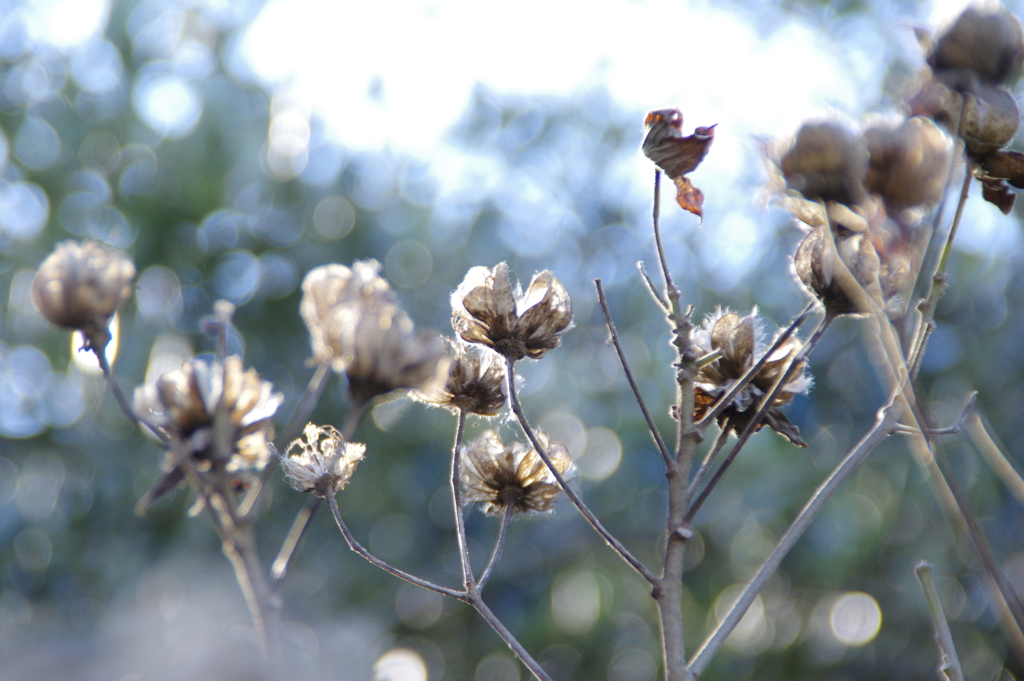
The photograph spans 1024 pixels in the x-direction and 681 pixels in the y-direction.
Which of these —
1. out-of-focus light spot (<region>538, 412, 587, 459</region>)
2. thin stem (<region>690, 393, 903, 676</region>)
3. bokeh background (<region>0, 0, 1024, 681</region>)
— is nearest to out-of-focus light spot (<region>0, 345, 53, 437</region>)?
bokeh background (<region>0, 0, 1024, 681</region>)

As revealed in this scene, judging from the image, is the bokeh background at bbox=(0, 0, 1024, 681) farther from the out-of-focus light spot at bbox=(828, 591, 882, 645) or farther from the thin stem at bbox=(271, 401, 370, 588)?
the thin stem at bbox=(271, 401, 370, 588)

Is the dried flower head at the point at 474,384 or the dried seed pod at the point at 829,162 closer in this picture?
the dried seed pod at the point at 829,162

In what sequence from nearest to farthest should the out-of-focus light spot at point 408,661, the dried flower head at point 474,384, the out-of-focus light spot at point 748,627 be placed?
the dried flower head at point 474,384 < the out-of-focus light spot at point 408,661 < the out-of-focus light spot at point 748,627

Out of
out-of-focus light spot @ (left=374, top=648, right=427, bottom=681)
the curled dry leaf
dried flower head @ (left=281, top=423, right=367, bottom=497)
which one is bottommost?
out-of-focus light spot @ (left=374, top=648, right=427, bottom=681)

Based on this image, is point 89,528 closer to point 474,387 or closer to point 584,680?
point 584,680

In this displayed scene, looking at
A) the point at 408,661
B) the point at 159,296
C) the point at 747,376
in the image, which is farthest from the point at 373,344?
the point at 159,296

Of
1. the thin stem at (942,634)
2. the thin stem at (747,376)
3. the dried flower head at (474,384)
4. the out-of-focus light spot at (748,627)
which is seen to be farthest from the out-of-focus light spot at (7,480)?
the thin stem at (942,634)

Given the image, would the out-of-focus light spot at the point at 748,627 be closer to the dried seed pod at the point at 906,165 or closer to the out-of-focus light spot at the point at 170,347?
the out-of-focus light spot at the point at 170,347

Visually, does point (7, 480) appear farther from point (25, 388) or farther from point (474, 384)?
point (474, 384)
